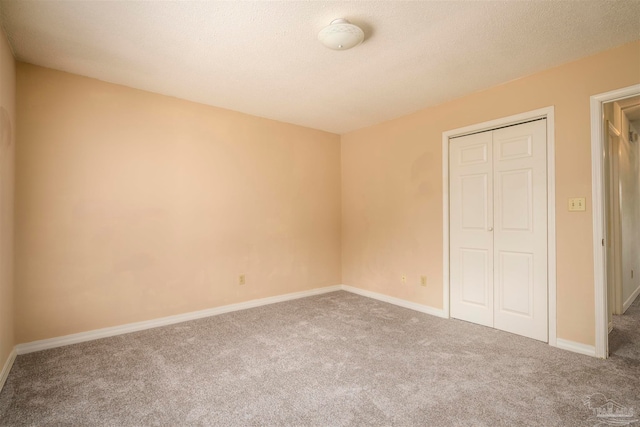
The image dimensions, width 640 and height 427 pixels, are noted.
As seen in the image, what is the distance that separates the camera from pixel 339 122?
4.51 m

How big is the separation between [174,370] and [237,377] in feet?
1.69

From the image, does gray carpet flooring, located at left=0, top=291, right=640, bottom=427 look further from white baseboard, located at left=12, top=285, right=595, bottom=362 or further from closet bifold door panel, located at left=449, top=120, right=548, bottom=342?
closet bifold door panel, located at left=449, top=120, right=548, bottom=342

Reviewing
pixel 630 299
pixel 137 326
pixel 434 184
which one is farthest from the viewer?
pixel 630 299

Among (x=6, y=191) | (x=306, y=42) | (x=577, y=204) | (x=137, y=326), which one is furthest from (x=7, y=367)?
(x=577, y=204)

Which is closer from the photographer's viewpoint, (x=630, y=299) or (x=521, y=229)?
(x=521, y=229)

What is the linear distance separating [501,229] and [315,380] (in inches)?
92.7

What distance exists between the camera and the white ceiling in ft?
6.70

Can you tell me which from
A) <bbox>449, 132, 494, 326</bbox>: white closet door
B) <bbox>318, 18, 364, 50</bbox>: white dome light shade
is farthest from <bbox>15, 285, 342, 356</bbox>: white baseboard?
<bbox>318, 18, 364, 50</bbox>: white dome light shade

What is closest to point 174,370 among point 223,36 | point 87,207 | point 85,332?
point 85,332

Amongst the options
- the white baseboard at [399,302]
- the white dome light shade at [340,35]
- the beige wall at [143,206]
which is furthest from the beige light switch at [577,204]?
the beige wall at [143,206]

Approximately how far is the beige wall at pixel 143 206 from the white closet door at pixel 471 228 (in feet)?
6.73

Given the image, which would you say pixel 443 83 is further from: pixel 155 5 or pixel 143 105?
pixel 143 105

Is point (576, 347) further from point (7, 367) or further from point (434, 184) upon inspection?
point (7, 367)

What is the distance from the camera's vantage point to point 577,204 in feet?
8.84
